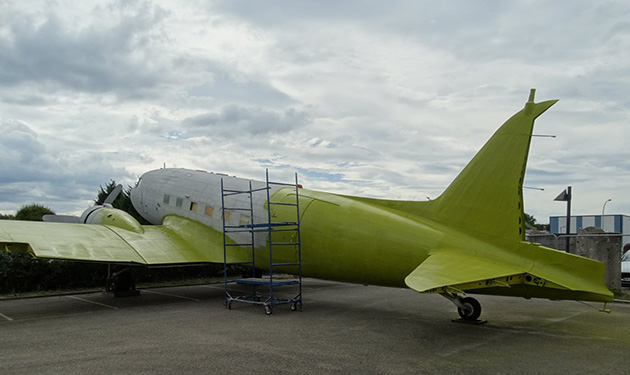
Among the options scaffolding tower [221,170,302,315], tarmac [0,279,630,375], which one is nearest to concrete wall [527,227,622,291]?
tarmac [0,279,630,375]

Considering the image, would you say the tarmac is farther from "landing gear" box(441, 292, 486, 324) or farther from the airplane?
the airplane

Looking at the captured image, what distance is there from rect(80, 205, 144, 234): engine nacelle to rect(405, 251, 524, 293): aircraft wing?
10.4 m

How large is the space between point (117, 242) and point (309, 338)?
763 centimetres

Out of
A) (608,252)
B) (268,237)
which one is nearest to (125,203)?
(268,237)

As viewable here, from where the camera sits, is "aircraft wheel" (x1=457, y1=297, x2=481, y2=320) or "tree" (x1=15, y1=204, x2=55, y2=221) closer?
"aircraft wheel" (x1=457, y1=297, x2=481, y2=320)

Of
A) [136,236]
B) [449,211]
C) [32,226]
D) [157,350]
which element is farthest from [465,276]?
[32,226]

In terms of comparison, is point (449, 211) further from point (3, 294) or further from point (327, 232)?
point (3, 294)

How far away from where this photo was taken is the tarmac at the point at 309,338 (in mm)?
7738

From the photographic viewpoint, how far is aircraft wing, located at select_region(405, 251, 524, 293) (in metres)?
8.26

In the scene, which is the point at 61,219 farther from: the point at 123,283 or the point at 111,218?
the point at 123,283

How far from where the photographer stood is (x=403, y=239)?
11.2m

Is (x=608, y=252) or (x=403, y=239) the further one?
(x=608, y=252)

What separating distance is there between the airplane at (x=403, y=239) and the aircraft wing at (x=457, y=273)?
20 millimetres

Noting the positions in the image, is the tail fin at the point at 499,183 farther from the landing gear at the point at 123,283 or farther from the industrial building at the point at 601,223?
the industrial building at the point at 601,223
